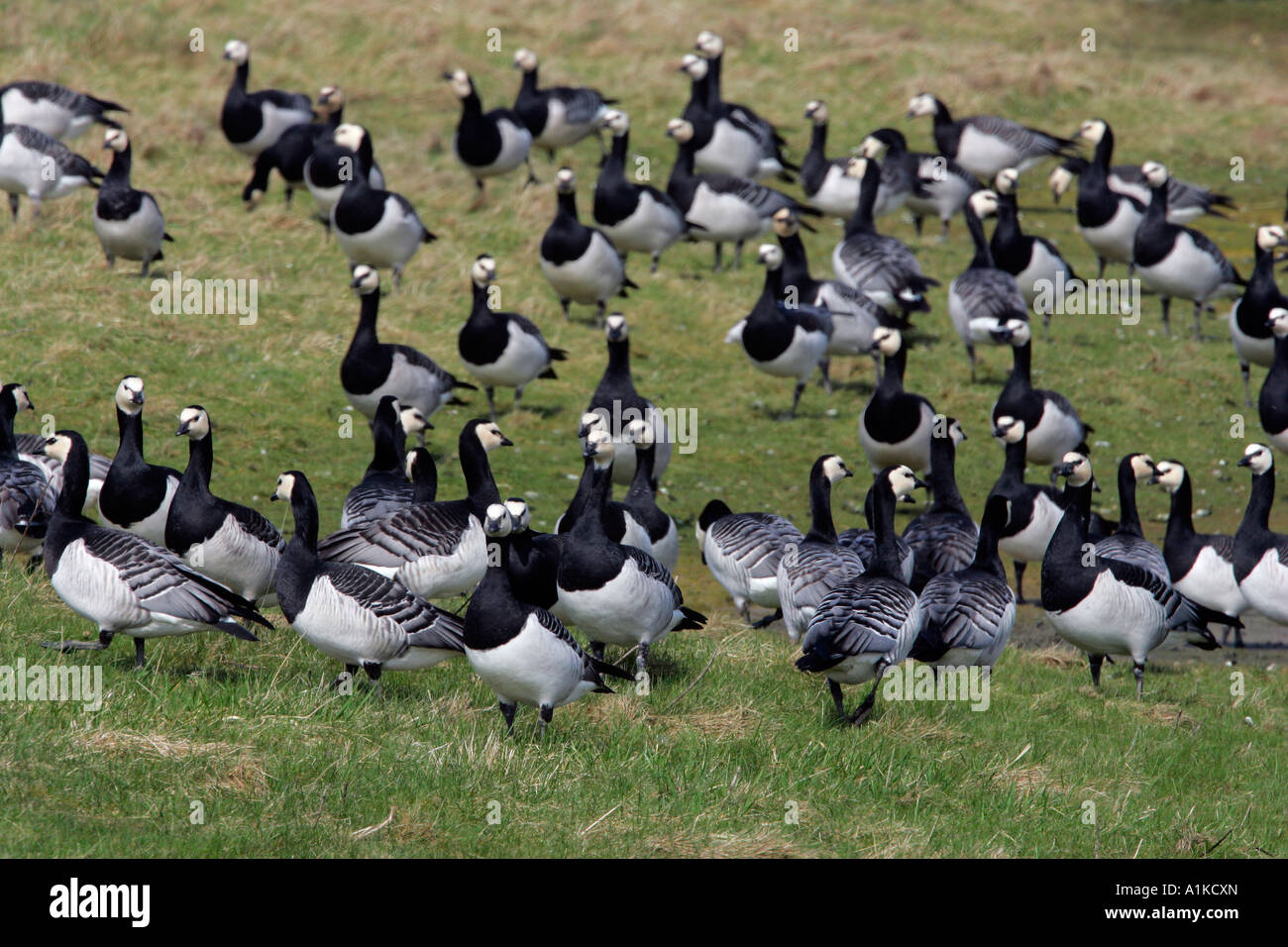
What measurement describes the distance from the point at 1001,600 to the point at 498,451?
7052mm

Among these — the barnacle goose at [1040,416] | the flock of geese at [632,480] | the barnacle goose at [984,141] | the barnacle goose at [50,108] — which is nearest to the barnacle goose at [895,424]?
the flock of geese at [632,480]

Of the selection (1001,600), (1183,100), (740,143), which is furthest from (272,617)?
(1183,100)

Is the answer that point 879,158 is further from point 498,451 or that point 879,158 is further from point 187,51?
point 187,51

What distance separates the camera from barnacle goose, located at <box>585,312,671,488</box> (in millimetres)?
15672

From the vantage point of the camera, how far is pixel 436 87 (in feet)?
102

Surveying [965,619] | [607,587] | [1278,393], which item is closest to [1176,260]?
[1278,393]

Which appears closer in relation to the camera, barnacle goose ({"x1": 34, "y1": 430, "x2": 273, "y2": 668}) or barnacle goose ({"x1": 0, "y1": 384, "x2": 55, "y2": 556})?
barnacle goose ({"x1": 34, "y1": 430, "x2": 273, "y2": 668})

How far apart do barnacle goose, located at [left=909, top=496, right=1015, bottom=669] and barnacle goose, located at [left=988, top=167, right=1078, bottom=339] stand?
36.0 feet

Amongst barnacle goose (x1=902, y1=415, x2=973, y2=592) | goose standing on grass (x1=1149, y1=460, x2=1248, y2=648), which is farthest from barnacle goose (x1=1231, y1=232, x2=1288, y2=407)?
barnacle goose (x1=902, y1=415, x2=973, y2=592)

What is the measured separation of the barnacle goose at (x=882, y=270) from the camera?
68.8ft

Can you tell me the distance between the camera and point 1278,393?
17891mm

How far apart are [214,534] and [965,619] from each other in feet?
19.0

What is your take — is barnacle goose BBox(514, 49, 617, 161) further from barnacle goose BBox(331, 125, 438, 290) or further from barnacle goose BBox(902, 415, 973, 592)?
barnacle goose BBox(902, 415, 973, 592)

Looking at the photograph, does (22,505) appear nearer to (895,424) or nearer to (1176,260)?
(895,424)
